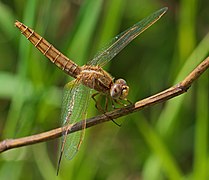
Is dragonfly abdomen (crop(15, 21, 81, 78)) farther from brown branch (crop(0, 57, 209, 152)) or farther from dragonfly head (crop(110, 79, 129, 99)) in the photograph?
brown branch (crop(0, 57, 209, 152))

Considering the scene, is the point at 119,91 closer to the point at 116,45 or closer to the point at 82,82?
the point at 82,82

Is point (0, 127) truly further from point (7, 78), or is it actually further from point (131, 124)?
point (131, 124)

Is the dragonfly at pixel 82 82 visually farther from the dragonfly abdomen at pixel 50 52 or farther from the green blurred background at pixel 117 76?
the green blurred background at pixel 117 76

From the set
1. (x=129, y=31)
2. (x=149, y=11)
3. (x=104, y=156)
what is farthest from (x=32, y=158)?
(x=149, y=11)

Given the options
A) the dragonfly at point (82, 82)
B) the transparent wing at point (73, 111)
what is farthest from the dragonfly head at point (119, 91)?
the transparent wing at point (73, 111)

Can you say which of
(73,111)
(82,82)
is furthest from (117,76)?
(73,111)

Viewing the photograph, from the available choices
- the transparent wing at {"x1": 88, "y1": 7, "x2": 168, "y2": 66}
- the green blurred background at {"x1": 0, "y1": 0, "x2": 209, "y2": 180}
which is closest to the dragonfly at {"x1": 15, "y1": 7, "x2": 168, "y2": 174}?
the transparent wing at {"x1": 88, "y1": 7, "x2": 168, "y2": 66}
